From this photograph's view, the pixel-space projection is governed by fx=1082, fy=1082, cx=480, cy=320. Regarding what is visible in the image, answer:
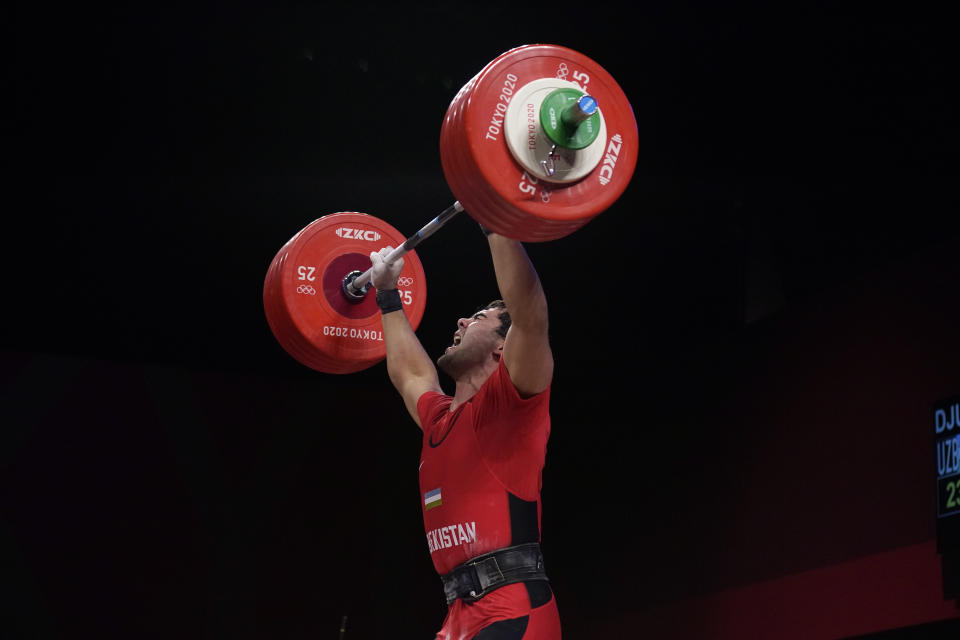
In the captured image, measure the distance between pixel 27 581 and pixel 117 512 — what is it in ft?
1.68

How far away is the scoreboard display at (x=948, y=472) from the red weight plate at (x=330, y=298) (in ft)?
6.79

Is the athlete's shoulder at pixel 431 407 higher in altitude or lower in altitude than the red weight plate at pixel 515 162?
lower

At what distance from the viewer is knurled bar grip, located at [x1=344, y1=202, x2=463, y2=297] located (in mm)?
2498

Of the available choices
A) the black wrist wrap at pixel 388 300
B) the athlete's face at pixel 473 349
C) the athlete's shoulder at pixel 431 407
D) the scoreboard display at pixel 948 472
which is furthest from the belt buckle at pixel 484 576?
the scoreboard display at pixel 948 472

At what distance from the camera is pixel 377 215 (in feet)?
18.6

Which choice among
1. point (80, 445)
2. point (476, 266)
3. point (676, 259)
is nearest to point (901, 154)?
point (676, 259)

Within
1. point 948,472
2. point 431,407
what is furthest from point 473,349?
point 948,472

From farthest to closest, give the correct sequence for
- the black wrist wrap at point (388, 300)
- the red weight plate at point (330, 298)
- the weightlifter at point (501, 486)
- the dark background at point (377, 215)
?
the dark background at point (377, 215) → the red weight plate at point (330, 298) → the black wrist wrap at point (388, 300) → the weightlifter at point (501, 486)

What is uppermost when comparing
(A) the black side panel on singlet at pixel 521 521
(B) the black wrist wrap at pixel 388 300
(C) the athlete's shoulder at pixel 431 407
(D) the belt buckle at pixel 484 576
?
(B) the black wrist wrap at pixel 388 300

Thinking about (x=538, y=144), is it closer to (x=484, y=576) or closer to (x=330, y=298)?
(x=484, y=576)

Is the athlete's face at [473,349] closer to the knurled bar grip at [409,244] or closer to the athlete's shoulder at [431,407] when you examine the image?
the athlete's shoulder at [431,407]

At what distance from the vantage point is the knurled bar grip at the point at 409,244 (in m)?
2.50

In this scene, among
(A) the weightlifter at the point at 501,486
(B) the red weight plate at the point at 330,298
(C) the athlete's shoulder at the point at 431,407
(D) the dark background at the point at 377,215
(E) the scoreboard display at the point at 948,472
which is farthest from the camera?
(D) the dark background at the point at 377,215

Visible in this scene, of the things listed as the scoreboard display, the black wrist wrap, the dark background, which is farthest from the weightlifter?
the dark background
